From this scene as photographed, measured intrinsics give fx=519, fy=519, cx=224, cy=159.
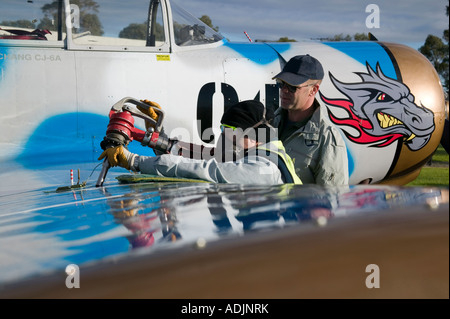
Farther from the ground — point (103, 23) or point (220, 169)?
point (103, 23)

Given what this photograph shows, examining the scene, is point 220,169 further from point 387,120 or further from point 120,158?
point 387,120

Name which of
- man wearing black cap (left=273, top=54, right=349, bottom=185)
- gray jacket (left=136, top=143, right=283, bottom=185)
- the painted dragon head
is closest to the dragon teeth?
the painted dragon head

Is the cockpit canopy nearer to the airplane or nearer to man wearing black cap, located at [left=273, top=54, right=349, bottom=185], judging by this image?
the airplane

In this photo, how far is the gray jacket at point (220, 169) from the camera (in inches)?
94.4

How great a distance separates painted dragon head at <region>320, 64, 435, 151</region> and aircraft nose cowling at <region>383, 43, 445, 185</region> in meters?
0.08

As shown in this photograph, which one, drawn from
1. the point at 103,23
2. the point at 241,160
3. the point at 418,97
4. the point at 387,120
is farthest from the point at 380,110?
the point at 241,160

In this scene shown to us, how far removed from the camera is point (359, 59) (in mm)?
5742

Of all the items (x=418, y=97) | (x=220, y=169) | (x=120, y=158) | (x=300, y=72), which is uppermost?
(x=418, y=97)

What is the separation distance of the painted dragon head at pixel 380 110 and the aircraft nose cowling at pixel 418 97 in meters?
0.08

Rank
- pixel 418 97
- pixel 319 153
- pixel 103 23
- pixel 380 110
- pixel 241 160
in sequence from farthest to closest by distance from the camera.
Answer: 1. pixel 418 97
2. pixel 380 110
3. pixel 103 23
4. pixel 319 153
5. pixel 241 160

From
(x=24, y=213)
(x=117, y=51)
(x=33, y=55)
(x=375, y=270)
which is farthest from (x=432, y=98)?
(x=375, y=270)

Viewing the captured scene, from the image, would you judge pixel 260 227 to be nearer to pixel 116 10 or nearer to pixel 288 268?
pixel 288 268

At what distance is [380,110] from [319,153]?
2.36 metres

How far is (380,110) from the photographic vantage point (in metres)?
5.53
